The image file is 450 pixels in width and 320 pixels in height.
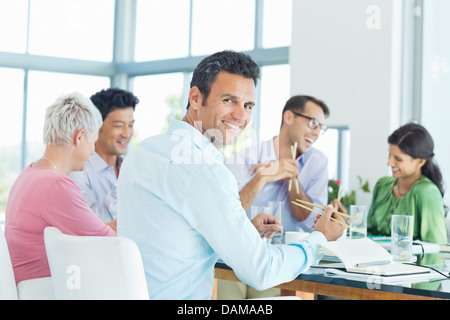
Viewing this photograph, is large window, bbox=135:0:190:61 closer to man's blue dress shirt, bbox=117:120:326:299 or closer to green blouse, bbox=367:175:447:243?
green blouse, bbox=367:175:447:243

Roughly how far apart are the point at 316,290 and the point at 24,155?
6.04 m

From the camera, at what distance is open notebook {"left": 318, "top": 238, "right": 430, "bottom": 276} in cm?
180

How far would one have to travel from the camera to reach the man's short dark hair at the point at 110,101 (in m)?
3.27

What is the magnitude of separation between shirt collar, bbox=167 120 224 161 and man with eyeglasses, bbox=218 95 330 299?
1495 millimetres

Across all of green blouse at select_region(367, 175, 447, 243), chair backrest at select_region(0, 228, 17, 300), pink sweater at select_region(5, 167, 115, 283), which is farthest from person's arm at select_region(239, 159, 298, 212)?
chair backrest at select_region(0, 228, 17, 300)

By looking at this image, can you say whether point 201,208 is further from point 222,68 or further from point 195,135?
point 222,68

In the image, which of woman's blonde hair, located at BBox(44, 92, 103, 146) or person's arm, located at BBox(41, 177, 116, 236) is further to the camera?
woman's blonde hair, located at BBox(44, 92, 103, 146)

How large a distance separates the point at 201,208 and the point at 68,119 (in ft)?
3.45

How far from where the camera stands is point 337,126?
203 inches

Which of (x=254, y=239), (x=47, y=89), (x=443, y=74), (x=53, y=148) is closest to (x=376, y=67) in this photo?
(x=443, y=74)

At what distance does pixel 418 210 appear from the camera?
315cm

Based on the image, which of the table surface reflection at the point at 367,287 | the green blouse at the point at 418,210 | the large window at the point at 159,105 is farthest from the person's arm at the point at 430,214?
the large window at the point at 159,105

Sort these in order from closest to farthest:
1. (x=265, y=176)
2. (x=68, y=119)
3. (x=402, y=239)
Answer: (x=402, y=239) → (x=68, y=119) → (x=265, y=176)

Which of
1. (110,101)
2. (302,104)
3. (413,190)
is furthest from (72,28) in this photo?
(413,190)
